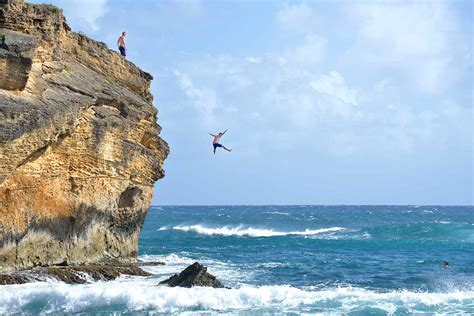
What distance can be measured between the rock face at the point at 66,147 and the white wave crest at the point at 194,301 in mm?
2528

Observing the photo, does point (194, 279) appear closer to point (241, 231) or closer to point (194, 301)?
point (194, 301)

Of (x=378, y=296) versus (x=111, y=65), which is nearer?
(x=378, y=296)

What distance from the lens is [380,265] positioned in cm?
3400

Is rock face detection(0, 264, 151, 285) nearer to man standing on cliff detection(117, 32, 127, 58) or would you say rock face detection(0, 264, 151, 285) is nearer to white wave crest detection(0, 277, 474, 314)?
white wave crest detection(0, 277, 474, 314)

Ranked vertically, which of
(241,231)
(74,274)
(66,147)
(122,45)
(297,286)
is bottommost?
(297,286)

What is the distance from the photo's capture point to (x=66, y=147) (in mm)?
23031

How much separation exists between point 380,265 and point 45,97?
19.0 m

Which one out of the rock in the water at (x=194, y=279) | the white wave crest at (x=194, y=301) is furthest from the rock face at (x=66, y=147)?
the rock in the water at (x=194, y=279)

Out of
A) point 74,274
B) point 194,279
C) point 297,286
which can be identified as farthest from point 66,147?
point 297,286

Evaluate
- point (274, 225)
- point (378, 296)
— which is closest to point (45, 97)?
point (378, 296)

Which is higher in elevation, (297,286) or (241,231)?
(241,231)

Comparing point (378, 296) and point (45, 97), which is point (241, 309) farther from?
point (45, 97)

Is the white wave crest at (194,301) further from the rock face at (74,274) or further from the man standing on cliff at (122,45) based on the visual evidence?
the man standing on cliff at (122,45)

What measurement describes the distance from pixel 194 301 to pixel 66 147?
282 inches
